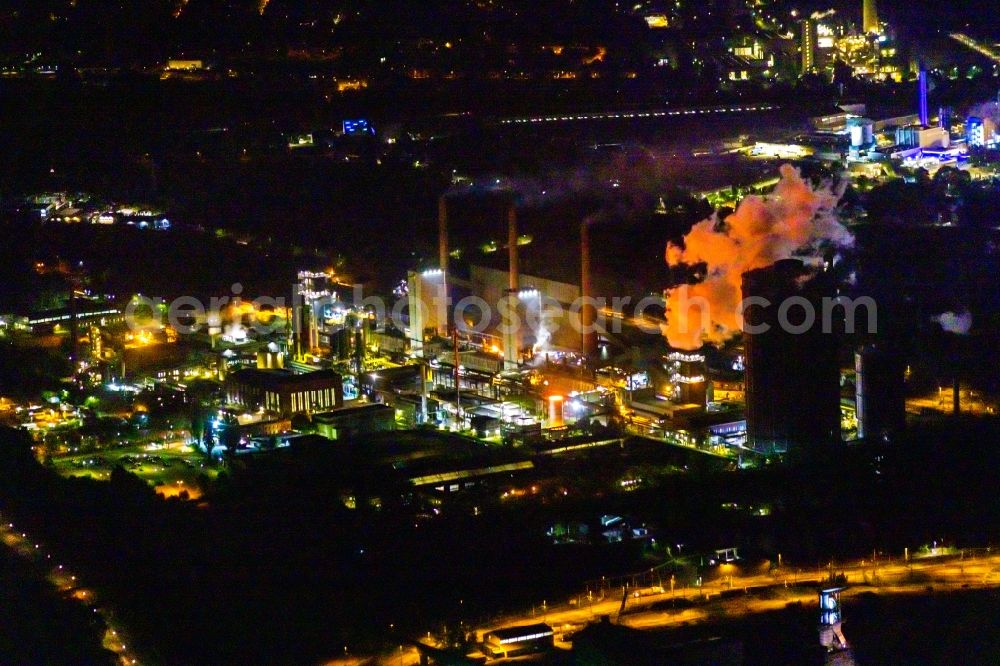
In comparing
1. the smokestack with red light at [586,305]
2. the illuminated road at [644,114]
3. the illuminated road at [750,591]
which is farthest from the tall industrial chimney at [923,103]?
the illuminated road at [750,591]

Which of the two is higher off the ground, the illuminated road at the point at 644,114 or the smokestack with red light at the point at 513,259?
the illuminated road at the point at 644,114

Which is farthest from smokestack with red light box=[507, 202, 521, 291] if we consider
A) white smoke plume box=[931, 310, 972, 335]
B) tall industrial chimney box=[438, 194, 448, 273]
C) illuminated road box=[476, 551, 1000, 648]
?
illuminated road box=[476, 551, 1000, 648]

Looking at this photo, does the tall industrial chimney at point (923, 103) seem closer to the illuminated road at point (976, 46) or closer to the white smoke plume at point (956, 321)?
the illuminated road at point (976, 46)

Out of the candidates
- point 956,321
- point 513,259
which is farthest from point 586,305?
point 956,321

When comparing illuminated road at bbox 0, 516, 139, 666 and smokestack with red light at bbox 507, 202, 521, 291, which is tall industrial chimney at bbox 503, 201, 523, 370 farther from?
illuminated road at bbox 0, 516, 139, 666

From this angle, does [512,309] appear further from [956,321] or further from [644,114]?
[644,114]

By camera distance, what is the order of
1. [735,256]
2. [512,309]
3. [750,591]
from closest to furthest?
[750,591] < [735,256] < [512,309]
